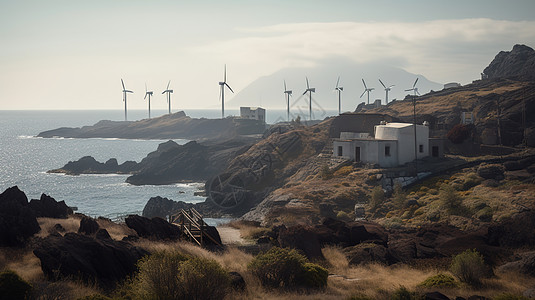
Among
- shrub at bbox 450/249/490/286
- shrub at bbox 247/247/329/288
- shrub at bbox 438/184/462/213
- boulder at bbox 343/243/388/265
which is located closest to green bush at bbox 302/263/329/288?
shrub at bbox 247/247/329/288

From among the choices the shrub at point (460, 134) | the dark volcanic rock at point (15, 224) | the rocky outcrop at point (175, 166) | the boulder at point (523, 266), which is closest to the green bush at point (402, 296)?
→ the boulder at point (523, 266)

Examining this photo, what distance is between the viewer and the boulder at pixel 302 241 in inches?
1152

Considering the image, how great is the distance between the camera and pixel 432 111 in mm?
113125

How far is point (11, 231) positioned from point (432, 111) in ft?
329

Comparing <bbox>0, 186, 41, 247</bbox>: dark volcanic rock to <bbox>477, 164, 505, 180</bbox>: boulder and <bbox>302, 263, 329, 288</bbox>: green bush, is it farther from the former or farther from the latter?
<bbox>477, 164, 505, 180</bbox>: boulder

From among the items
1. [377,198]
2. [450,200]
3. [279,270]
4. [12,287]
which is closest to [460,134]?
[377,198]

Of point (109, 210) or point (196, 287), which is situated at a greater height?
point (196, 287)

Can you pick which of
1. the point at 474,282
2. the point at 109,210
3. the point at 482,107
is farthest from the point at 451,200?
the point at 109,210

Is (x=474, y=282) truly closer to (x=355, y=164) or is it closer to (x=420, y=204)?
(x=420, y=204)

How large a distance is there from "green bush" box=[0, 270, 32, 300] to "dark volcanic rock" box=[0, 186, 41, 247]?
8.15 meters

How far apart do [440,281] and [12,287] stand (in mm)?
17305

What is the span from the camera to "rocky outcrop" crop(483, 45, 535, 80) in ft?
565

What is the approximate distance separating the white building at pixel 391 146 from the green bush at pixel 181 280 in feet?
179

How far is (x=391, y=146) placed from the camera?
233ft
